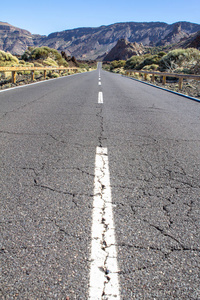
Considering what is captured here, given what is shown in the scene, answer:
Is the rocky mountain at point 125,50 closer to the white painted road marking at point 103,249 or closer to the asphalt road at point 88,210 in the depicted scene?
the asphalt road at point 88,210

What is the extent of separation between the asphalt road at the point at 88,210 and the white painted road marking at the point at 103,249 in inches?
1.8

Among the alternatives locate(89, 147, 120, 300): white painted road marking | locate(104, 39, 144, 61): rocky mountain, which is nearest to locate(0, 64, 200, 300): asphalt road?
locate(89, 147, 120, 300): white painted road marking

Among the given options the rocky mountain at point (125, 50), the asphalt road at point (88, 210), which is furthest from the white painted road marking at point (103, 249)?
the rocky mountain at point (125, 50)

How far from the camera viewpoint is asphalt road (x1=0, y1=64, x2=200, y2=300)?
70.8 inches

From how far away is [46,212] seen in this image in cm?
253

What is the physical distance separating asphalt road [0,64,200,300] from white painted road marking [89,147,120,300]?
0.15 ft

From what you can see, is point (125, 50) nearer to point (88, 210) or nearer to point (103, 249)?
point (88, 210)

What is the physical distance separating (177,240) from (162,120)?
502cm

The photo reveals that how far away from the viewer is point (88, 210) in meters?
2.61

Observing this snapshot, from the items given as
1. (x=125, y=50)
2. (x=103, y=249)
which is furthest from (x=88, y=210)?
(x=125, y=50)

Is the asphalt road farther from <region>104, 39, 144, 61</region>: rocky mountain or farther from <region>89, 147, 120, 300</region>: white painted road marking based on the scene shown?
<region>104, 39, 144, 61</region>: rocky mountain

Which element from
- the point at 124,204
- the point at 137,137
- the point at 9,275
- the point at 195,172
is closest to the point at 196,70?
the point at 137,137

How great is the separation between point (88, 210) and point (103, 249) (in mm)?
569

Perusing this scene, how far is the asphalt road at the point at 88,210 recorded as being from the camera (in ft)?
5.90
